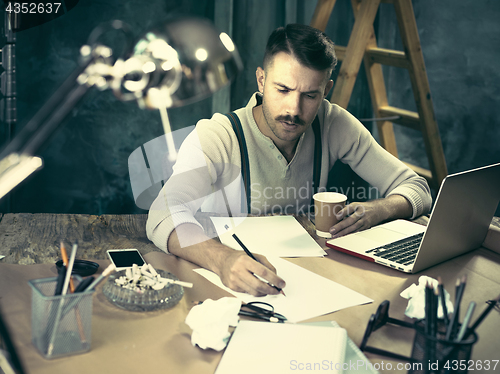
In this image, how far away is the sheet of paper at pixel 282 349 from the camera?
0.64 metres

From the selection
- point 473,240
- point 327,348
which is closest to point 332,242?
point 473,240

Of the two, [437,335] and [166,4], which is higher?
[166,4]

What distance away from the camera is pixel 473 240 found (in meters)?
1.13

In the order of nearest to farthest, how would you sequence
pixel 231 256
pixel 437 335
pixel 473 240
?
1. pixel 437 335
2. pixel 231 256
3. pixel 473 240

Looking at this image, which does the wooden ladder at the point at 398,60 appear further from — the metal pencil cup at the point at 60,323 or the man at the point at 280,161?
the metal pencil cup at the point at 60,323

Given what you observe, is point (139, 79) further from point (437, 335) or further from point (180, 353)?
point (437, 335)

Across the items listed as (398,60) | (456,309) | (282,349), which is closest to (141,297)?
(282,349)

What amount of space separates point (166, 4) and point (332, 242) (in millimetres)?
1738

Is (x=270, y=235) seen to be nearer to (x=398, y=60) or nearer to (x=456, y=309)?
(x=456, y=309)

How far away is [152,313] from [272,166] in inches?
36.2

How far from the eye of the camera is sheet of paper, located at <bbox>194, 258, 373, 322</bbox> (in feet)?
2.71

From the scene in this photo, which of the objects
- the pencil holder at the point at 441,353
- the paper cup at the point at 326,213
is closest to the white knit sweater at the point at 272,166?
the paper cup at the point at 326,213

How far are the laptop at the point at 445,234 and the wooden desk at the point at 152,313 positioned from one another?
0.03 m

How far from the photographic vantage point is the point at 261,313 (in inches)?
31.3
